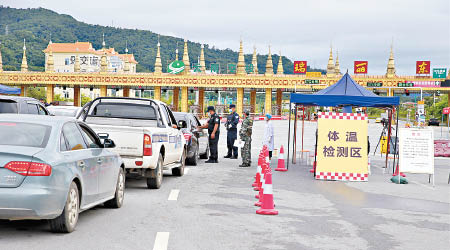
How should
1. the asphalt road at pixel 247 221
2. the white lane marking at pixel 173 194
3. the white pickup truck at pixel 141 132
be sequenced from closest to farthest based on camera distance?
the asphalt road at pixel 247 221, the white lane marking at pixel 173 194, the white pickup truck at pixel 141 132

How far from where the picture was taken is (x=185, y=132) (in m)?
20.6

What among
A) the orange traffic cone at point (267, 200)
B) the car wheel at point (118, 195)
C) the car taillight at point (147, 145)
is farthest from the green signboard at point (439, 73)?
the car wheel at point (118, 195)

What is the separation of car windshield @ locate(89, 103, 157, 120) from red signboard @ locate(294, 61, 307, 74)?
78.9 m

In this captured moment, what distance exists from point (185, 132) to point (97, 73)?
245ft

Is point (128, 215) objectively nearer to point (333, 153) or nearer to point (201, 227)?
point (201, 227)

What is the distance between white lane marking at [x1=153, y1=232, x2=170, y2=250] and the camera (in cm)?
768

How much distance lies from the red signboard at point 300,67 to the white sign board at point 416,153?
250 feet

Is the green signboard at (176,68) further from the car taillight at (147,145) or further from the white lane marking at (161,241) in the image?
the white lane marking at (161,241)

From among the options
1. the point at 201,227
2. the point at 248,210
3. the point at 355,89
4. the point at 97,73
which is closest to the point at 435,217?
the point at 248,210

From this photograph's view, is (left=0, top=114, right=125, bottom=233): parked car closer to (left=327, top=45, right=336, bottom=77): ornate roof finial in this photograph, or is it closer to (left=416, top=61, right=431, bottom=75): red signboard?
(left=327, top=45, right=336, bottom=77): ornate roof finial

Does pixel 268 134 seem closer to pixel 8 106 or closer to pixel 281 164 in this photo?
pixel 281 164

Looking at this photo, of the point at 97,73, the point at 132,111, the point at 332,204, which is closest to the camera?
the point at 332,204

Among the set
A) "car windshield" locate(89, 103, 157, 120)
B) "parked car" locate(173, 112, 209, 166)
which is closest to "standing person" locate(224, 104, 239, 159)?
"parked car" locate(173, 112, 209, 166)

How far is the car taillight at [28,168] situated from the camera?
7.59 meters
